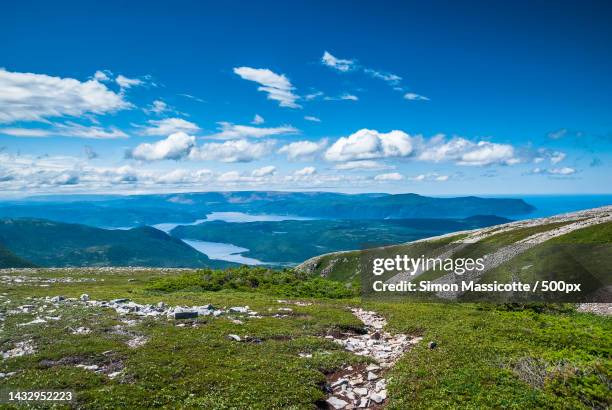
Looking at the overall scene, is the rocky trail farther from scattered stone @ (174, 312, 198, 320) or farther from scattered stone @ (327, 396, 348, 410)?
scattered stone @ (174, 312, 198, 320)

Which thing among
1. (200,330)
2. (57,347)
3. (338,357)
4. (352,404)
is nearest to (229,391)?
(352,404)

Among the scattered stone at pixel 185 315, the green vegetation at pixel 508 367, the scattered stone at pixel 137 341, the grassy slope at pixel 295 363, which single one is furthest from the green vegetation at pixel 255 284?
the scattered stone at pixel 137 341

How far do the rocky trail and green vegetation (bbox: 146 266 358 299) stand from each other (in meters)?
19.8

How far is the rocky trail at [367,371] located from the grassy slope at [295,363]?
67 cm

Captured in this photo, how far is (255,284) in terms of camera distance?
50000 millimetres

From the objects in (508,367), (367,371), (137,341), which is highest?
(508,367)

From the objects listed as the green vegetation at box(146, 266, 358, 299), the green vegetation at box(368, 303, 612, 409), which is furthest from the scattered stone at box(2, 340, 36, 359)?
the green vegetation at box(146, 266, 358, 299)

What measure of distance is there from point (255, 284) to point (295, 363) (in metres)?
32.7

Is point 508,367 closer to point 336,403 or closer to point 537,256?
point 336,403

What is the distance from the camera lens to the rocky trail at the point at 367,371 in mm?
15258

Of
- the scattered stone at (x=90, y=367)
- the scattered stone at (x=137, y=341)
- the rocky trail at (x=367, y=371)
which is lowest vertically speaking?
the rocky trail at (x=367, y=371)

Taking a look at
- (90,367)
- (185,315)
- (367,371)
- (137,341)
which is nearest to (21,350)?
(90,367)

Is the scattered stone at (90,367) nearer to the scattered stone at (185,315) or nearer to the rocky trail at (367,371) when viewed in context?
the scattered stone at (185,315)

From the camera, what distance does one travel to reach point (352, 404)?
15.1 meters
